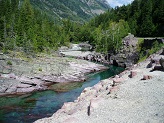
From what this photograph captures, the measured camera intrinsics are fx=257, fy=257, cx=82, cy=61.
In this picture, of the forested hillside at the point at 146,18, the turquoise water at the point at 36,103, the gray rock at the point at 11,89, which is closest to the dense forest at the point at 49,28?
the forested hillside at the point at 146,18

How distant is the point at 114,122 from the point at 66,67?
2029 inches

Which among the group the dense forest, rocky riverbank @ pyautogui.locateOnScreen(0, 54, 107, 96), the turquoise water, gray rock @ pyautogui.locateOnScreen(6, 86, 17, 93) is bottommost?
the turquoise water

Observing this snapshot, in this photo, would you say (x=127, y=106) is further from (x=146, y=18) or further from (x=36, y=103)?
(x=146, y=18)

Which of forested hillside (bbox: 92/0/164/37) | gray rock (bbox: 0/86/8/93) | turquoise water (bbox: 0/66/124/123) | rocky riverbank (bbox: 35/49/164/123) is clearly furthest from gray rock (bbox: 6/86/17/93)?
forested hillside (bbox: 92/0/164/37)

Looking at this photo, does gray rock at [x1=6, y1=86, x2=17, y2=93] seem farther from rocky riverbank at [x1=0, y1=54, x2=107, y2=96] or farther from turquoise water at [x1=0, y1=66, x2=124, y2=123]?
turquoise water at [x1=0, y1=66, x2=124, y2=123]

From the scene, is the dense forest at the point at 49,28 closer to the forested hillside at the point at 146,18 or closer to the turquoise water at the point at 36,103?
the forested hillside at the point at 146,18

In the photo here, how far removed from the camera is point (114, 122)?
20.4 metres

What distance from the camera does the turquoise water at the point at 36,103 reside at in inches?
1422

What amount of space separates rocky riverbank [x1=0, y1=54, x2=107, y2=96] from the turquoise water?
8.41 feet

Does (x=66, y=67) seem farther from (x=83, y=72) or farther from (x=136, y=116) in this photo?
(x=136, y=116)

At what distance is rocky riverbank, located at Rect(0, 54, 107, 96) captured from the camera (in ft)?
163

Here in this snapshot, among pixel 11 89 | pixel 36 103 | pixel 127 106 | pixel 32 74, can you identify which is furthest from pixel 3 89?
pixel 127 106

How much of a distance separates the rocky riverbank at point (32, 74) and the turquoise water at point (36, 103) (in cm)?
256

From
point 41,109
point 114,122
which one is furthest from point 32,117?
point 114,122
